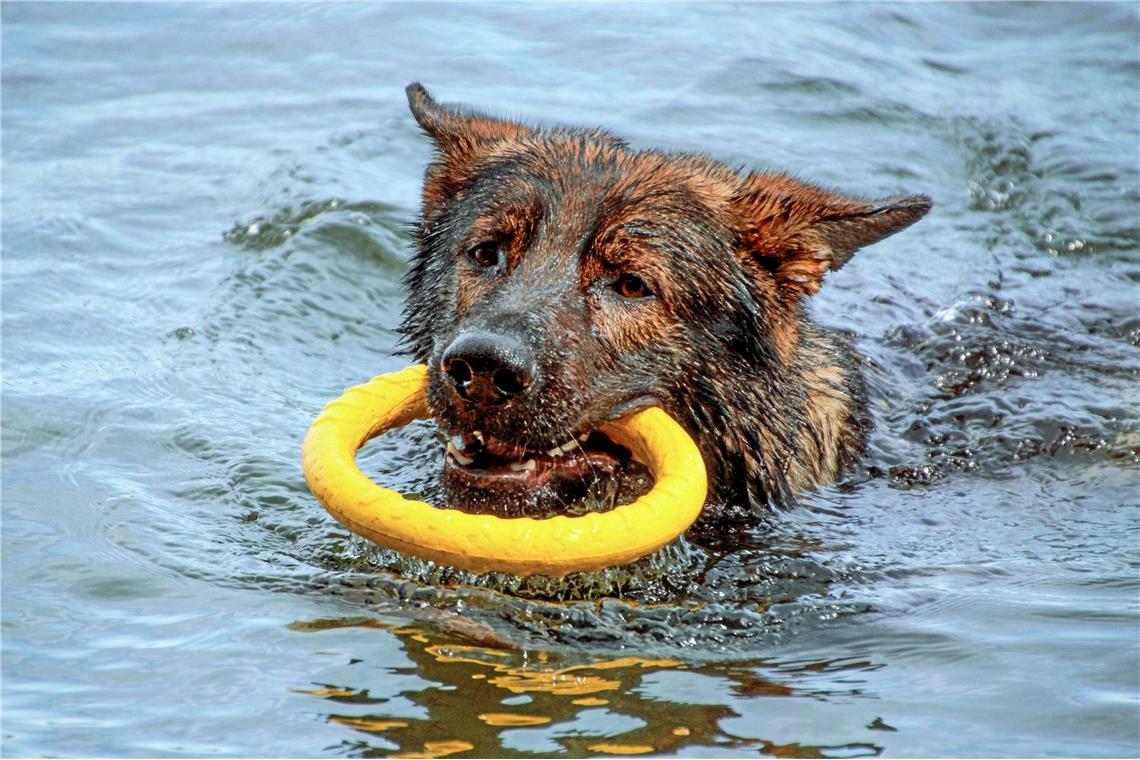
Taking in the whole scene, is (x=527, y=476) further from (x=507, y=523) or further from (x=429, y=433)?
(x=429, y=433)

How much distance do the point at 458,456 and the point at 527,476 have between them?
11.3 inches

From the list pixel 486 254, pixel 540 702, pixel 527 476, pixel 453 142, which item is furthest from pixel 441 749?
pixel 453 142

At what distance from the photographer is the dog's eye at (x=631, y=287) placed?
6039 millimetres

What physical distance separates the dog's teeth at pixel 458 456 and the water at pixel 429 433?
0.49m

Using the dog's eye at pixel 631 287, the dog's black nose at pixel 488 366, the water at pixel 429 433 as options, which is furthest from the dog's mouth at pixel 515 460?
the dog's eye at pixel 631 287

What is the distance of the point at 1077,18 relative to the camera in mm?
14008

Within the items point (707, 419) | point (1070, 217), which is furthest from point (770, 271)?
point (1070, 217)

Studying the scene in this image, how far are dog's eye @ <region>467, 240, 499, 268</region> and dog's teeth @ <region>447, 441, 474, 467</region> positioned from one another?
2.79ft

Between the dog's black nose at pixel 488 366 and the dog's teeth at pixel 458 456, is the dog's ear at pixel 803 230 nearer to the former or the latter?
the dog's black nose at pixel 488 366

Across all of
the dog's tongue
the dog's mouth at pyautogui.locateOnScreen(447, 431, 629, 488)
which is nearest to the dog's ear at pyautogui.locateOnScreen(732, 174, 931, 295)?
the dog's mouth at pyautogui.locateOnScreen(447, 431, 629, 488)

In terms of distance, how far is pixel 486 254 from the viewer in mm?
6230

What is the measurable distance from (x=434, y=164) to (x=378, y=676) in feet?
9.16

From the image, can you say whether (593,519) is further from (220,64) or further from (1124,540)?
(220,64)

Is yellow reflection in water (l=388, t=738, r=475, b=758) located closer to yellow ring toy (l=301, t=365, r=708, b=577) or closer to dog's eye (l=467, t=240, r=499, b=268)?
yellow ring toy (l=301, t=365, r=708, b=577)
